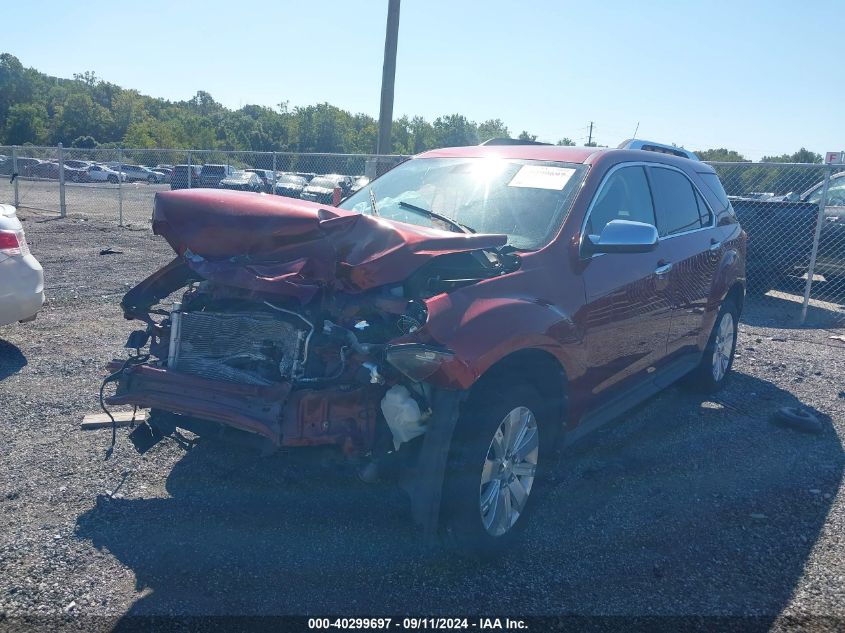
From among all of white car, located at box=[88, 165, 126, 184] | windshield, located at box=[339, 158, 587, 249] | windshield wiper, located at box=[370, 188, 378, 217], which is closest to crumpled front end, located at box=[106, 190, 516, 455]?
windshield, located at box=[339, 158, 587, 249]

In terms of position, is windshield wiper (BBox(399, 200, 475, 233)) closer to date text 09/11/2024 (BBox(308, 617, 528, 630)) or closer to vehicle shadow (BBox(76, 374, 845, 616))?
vehicle shadow (BBox(76, 374, 845, 616))

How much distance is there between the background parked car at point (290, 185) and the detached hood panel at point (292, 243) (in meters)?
14.9

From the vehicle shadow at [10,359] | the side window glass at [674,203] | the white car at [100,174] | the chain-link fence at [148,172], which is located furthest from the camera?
the white car at [100,174]

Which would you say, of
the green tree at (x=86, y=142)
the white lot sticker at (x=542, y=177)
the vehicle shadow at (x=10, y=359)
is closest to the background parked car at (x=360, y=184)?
the white lot sticker at (x=542, y=177)

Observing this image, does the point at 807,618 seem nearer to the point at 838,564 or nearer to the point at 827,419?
the point at 838,564

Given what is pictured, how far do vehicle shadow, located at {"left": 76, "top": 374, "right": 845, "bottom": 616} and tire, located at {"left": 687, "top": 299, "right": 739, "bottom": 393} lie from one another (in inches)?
47.6

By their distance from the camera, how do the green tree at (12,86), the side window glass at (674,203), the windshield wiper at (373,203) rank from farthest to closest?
the green tree at (12,86) → the side window glass at (674,203) → the windshield wiper at (373,203)

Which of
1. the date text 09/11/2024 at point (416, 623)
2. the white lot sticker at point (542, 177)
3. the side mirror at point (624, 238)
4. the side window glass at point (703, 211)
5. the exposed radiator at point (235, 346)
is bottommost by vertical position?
the date text 09/11/2024 at point (416, 623)

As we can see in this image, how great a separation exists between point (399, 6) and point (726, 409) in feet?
40.6

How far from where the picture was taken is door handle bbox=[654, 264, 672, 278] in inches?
196

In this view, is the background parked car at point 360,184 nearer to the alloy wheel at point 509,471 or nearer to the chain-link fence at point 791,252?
the alloy wheel at point 509,471

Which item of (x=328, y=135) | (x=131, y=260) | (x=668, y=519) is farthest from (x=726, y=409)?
(x=328, y=135)

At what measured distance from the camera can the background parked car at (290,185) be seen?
18766mm

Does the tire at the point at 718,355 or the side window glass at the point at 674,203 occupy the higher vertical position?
the side window glass at the point at 674,203
